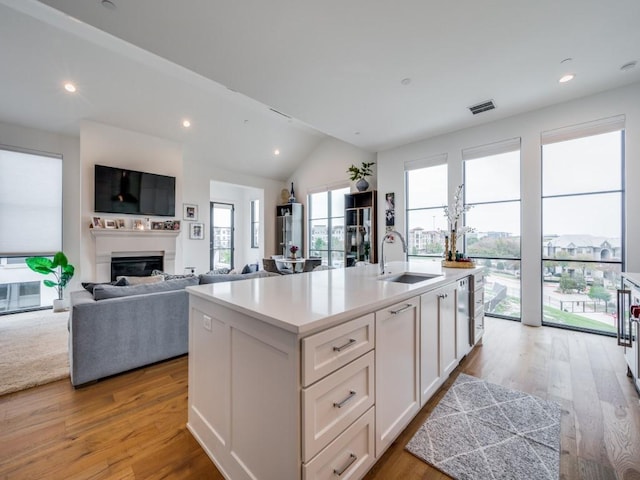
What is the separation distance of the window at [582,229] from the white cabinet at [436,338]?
8.48ft

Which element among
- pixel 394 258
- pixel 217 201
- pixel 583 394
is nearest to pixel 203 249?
pixel 217 201

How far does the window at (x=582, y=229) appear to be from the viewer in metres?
3.35

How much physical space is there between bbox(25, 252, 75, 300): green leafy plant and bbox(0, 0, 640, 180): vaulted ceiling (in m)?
2.22

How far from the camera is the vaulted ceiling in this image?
2098 mm

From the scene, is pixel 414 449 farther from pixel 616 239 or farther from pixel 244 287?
pixel 616 239

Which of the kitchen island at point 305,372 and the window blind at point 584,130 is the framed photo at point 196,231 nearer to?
the kitchen island at point 305,372

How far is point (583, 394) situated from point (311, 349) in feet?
8.12

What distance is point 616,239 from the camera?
332 centimetres

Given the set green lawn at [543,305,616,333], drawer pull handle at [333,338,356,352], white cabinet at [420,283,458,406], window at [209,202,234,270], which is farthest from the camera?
window at [209,202,234,270]

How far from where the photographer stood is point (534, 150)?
3.77 m

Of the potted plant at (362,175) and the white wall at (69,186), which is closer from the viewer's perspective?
the white wall at (69,186)

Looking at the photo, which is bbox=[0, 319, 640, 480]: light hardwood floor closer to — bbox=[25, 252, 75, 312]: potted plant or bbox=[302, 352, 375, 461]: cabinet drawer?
bbox=[302, 352, 375, 461]: cabinet drawer

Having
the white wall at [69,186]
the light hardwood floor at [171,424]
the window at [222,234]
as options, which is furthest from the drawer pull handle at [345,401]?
the window at [222,234]

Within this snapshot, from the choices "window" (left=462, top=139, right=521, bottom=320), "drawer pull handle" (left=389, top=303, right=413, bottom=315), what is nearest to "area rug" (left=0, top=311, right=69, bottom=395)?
"drawer pull handle" (left=389, top=303, right=413, bottom=315)
